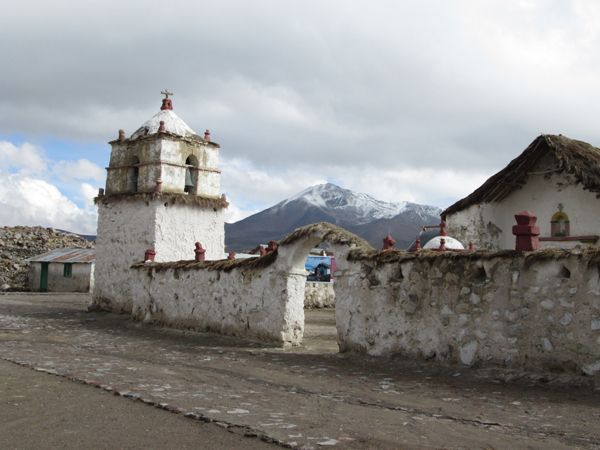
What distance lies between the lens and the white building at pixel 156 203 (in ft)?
→ 56.1

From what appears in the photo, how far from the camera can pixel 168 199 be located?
17.1 m

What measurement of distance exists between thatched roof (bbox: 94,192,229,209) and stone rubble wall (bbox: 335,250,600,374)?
10186mm

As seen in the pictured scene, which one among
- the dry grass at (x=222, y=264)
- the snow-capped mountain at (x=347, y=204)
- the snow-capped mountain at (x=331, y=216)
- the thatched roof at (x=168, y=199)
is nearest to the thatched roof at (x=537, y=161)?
the dry grass at (x=222, y=264)

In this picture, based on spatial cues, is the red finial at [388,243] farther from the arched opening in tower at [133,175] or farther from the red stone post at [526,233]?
the arched opening in tower at [133,175]

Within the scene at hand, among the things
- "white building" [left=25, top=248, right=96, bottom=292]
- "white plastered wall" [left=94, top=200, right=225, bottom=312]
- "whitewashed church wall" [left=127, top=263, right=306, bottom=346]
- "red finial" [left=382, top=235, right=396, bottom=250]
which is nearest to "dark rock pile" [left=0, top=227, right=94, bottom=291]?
"white building" [left=25, top=248, right=96, bottom=292]

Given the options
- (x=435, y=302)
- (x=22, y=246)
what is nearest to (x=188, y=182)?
(x=435, y=302)

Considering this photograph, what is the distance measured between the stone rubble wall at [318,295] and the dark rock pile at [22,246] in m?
19.8

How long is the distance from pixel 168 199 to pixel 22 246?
72.4ft

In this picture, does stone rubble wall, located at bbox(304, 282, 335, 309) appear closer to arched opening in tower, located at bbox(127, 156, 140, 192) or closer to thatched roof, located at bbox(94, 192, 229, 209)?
thatched roof, located at bbox(94, 192, 229, 209)

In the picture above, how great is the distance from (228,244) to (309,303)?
49.9m

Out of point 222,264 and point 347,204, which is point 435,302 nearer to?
point 222,264

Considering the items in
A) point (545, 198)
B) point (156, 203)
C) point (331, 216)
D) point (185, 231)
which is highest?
point (331, 216)

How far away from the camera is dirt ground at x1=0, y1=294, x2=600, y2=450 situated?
13.2 feet

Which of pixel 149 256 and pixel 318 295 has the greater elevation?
pixel 149 256
